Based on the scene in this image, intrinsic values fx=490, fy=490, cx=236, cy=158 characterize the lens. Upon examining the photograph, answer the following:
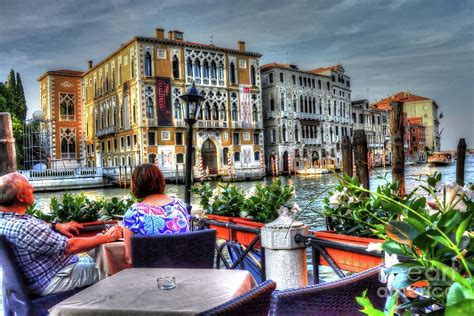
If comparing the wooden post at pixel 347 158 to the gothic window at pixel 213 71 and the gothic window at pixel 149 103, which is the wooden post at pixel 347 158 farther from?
the gothic window at pixel 213 71

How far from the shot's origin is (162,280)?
1.92m

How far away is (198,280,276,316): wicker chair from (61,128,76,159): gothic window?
3809 cm

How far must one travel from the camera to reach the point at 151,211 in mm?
2719

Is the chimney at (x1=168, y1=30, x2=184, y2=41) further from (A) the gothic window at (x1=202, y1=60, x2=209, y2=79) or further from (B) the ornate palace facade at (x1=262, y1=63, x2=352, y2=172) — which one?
(B) the ornate palace facade at (x1=262, y1=63, x2=352, y2=172)

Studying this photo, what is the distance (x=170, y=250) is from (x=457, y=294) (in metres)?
1.95

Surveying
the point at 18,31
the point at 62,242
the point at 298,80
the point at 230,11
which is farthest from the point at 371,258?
the point at 298,80

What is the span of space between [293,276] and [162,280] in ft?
4.27

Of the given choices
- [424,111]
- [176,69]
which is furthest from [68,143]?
[424,111]

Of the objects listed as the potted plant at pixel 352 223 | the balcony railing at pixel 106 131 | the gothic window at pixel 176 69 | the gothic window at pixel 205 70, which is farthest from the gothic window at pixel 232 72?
the potted plant at pixel 352 223

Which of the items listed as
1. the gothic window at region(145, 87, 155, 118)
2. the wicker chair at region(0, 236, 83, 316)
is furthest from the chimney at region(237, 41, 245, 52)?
the wicker chair at region(0, 236, 83, 316)

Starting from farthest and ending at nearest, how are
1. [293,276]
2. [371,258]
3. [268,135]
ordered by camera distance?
[268,135]
[293,276]
[371,258]

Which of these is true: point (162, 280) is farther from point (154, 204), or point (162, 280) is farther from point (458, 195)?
point (458, 195)

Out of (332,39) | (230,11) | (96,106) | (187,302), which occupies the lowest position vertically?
(187,302)

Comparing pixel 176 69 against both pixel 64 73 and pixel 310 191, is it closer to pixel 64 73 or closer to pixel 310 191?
pixel 64 73
